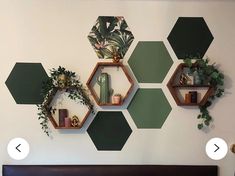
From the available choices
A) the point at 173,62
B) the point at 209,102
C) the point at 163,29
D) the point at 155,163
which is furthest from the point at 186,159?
the point at 163,29

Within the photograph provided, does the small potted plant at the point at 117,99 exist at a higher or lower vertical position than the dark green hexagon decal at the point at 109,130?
higher

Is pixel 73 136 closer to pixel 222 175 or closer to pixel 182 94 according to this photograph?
pixel 182 94

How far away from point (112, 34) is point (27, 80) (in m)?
0.85

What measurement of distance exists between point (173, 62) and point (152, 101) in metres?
A: 0.39

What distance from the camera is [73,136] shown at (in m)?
2.75

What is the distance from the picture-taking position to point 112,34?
2.72 metres

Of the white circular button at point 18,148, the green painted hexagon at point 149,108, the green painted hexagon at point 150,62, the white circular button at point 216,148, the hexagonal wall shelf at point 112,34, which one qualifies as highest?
the hexagonal wall shelf at point 112,34

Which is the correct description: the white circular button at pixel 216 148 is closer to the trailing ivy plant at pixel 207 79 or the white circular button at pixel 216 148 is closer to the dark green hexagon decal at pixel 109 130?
the trailing ivy plant at pixel 207 79

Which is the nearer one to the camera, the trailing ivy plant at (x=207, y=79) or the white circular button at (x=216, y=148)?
the trailing ivy plant at (x=207, y=79)

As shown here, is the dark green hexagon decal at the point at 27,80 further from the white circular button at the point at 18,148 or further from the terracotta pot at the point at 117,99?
the terracotta pot at the point at 117,99

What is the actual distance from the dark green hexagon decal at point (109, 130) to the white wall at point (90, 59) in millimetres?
50

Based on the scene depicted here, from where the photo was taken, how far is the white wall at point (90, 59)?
272 centimetres

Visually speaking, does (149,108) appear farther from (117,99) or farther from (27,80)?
(27,80)

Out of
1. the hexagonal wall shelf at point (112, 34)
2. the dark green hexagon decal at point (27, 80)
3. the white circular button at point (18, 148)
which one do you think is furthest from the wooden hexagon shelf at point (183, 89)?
the white circular button at point (18, 148)
